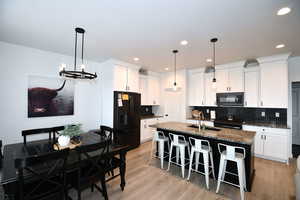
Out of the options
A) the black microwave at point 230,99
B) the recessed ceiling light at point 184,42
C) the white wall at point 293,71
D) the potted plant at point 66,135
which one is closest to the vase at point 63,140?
the potted plant at point 66,135

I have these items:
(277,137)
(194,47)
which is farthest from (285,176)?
(194,47)

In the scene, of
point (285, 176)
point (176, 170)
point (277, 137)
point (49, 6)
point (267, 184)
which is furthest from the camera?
point (277, 137)

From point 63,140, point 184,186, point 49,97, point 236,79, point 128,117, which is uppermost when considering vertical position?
point 236,79

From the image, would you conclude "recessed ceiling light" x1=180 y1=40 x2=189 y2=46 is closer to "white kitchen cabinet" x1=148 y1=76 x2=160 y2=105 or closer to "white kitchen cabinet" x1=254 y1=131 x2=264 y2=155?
"white kitchen cabinet" x1=148 y1=76 x2=160 y2=105

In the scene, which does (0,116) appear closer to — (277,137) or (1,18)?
(1,18)

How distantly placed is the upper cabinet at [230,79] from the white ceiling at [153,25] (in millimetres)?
931

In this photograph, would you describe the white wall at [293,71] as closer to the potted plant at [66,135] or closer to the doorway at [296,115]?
the doorway at [296,115]

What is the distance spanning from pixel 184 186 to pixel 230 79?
11.5ft

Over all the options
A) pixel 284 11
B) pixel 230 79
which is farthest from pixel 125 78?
pixel 284 11

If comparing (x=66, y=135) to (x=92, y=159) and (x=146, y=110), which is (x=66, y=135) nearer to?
(x=92, y=159)

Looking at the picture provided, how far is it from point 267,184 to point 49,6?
4.51 m

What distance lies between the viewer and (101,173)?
1972 mm

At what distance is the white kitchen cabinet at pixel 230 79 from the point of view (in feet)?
13.6

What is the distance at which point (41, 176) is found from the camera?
149 cm
